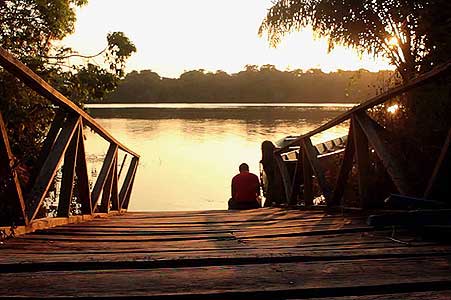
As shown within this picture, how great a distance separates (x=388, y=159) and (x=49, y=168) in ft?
8.63

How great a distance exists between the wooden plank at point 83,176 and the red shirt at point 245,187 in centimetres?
414

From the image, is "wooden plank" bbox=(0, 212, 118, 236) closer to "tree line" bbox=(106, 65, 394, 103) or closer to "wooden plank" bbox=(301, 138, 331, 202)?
"wooden plank" bbox=(301, 138, 331, 202)

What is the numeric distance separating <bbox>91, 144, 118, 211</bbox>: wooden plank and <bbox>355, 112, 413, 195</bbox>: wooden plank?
3.13 m

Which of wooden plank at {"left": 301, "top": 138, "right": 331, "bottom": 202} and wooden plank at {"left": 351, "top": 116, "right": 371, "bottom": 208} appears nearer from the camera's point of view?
wooden plank at {"left": 351, "top": 116, "right": 371, "bottom": 208}

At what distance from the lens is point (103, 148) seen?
31469mm

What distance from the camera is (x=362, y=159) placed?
15.1ft

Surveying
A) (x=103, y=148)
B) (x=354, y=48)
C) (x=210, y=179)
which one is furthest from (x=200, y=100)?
(x=354, y=48)

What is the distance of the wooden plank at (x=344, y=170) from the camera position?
4.85 m

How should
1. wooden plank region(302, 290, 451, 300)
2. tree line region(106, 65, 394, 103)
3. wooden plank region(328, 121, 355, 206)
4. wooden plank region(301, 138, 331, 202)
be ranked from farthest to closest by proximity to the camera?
tree line region(106, 65, 394, 103)
wooden plank region(301, 138, 331, 202)
wooden plank region(328, 121, 355, 206)
wooden plank region(302, 290, 451, 300)

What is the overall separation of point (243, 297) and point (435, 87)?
10.9 ft

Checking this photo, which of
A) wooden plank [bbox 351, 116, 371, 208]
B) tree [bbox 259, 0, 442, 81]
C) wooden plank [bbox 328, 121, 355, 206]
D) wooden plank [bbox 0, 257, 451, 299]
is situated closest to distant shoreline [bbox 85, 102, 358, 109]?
tree [bbox 259, 0, 442, 81]

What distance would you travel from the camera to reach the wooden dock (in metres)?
2.09

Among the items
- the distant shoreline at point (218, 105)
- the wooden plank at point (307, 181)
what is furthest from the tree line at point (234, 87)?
the wooden plank at point (307, 181)

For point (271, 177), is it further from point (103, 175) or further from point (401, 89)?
point (401, 89)
